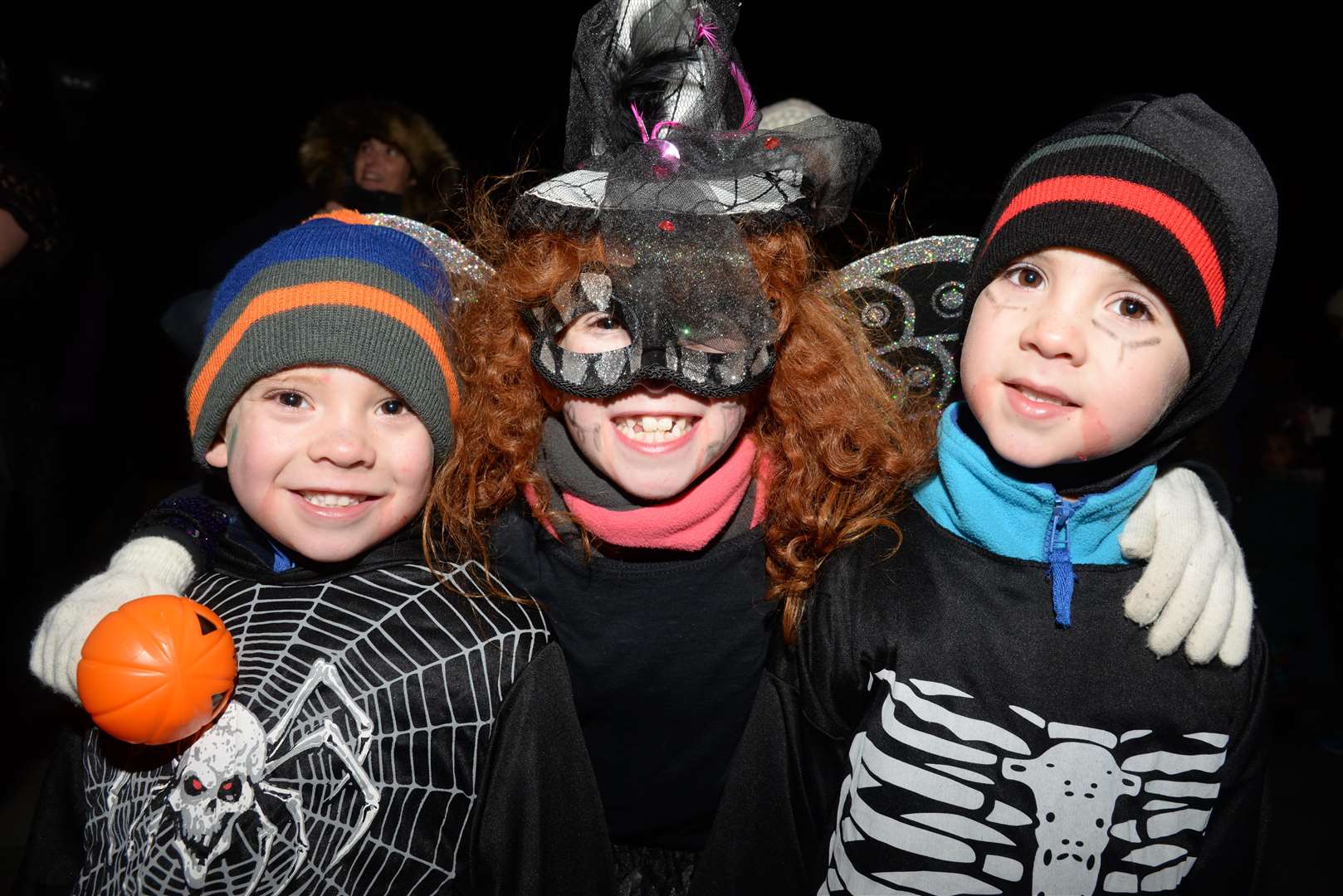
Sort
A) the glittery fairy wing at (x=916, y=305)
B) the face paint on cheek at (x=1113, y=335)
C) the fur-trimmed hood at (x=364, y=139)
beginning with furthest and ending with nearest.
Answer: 1. the fur-trimmed hood at (x=364, y=139)
2. the glittery fairy wing at (x=916, y=305)
3. the face paint on cheek at (x=1113, y=335)

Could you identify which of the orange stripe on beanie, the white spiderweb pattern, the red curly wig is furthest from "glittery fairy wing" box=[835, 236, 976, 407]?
the white spiderweb pattern

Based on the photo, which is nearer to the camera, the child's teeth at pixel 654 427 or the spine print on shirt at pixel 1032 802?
the spine print on shirt at pixel 1032 802

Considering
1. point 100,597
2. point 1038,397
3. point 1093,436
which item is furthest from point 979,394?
point 100,597

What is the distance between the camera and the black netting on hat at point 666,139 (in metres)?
1.65

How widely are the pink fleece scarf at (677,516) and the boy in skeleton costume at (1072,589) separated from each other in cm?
30

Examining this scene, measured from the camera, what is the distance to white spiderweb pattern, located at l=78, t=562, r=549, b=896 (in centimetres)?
161

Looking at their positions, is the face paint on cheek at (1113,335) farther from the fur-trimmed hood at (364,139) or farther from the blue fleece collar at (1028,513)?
the fur-trimmed hood at (364,139)

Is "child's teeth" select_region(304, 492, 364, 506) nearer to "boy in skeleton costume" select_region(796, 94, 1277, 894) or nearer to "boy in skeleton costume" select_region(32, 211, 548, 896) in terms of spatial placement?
"boy in skeleton costume" select_region(32, 211, 548, 896)

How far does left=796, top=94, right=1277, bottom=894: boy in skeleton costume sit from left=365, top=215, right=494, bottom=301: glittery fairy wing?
3.44 feet

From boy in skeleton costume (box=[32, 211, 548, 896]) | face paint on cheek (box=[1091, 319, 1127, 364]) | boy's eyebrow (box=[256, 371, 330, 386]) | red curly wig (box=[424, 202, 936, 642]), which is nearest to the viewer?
face paint on cheek (box=[1091, 319, 1127, 364])

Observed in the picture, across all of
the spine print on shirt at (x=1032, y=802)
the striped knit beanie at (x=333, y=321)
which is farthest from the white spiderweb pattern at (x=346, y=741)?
the spine print on shirt at (x=1032, y=802)

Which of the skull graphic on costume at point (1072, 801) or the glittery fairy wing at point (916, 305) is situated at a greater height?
the glittery fairy wing at point (916, 305)

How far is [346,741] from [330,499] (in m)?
0.46

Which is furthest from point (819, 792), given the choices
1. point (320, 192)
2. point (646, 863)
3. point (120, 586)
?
point (320, 192)
